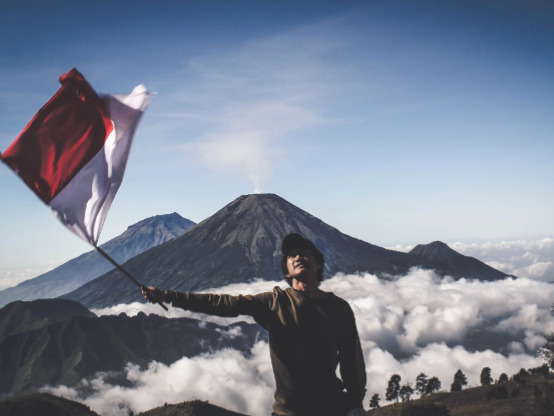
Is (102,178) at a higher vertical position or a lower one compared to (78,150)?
lower

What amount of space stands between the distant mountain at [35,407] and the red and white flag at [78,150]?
518 feet

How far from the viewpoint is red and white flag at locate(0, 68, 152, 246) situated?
21.0 ft

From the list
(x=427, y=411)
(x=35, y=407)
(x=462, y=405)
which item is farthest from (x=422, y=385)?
(x=35, y=407)

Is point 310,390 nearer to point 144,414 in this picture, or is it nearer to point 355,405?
point 355,405

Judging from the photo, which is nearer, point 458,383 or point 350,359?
point 350,359

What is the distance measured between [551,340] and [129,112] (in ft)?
379

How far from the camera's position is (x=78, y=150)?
22.8 ft

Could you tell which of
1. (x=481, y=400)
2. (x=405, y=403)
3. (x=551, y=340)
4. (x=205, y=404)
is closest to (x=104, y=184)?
(x=551, y=340)

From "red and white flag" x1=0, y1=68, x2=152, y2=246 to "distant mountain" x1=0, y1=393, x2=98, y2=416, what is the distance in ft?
518

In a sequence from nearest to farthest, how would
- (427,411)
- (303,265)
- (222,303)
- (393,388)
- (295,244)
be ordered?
1. (222,303)
2. (303,265)
3. (295,244)
4. (427,411)
5. (393,388)

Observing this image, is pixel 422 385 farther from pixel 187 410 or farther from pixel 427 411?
pixel 187 410

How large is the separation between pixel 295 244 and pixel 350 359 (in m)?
1.38

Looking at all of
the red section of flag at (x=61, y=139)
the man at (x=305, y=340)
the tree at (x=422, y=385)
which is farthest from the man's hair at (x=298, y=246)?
the tree at (x=422, y=385)

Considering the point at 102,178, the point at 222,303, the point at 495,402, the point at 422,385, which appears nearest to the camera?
the point at 222,303
